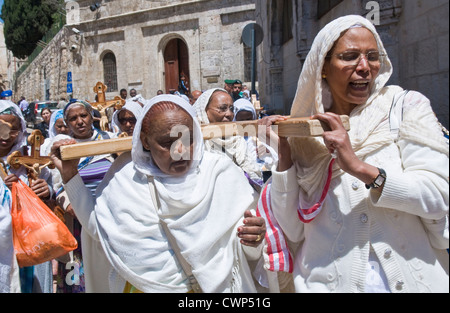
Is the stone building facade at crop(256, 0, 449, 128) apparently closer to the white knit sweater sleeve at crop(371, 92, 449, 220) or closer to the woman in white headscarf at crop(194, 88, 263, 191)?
the white knit sweater sleeve at crop(371, 92, 449, 220)

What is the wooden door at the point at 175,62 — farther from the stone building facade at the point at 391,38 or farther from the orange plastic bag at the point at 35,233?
the orange plastic bag at the point at 35,233

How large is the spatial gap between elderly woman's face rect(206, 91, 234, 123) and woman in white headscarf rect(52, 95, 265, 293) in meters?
1.71

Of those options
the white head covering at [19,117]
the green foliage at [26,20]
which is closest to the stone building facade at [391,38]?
the white head covering at [19,117]

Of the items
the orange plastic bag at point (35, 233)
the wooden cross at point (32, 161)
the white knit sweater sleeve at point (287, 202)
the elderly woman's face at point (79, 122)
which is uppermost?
the elderly woman's face at point (79, 122)

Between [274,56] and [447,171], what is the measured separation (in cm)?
1078

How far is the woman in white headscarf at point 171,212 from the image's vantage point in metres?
1.89

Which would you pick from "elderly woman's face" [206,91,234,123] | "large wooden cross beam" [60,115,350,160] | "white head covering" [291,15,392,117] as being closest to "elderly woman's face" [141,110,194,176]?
"large wooden cross beam" [60,115,350,160]

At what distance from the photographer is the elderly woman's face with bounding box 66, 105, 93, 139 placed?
3.68m

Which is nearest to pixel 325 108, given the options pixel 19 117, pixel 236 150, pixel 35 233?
Answer: pixel 236 150

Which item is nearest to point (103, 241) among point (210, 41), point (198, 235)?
point (198, 235)

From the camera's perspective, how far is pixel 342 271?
1598 millimetres

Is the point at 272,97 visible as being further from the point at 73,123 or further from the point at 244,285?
the point at 244,285

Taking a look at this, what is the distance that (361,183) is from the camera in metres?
1.62

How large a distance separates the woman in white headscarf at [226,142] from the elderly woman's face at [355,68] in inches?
38.8
